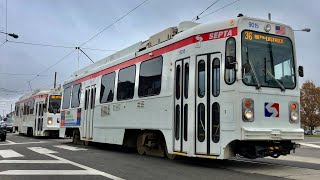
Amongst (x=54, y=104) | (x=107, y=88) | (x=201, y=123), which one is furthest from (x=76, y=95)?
(x=201, y=123)

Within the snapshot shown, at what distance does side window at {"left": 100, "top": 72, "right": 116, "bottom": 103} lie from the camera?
14.6 meters

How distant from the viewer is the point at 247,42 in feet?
30.5

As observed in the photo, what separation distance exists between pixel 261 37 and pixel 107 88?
7.27 metres

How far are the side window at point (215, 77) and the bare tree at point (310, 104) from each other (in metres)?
58.1

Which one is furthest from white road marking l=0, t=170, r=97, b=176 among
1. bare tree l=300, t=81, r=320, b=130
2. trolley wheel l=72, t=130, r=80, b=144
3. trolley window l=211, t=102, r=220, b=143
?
bare tree l=300, t=81, r=320, b=130

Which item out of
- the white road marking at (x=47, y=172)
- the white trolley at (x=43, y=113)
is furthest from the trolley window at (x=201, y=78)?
the white trolley at (x=43, y=113)

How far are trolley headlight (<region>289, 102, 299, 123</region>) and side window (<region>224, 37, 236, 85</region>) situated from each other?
170 centimetres

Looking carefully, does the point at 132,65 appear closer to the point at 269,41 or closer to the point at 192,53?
the point at 192,53

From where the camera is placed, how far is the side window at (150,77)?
37.5 ft

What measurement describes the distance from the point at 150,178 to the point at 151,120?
3413 mm

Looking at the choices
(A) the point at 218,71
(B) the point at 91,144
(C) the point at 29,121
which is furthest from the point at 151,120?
(C) the point at 29,121

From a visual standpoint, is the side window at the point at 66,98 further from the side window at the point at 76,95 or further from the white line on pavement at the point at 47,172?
the white line on pavement at the point at 47,172

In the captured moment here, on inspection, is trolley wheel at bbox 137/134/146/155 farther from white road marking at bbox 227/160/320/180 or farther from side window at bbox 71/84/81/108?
side window at bbox 71/84/81/108

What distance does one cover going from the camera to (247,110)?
888cm
